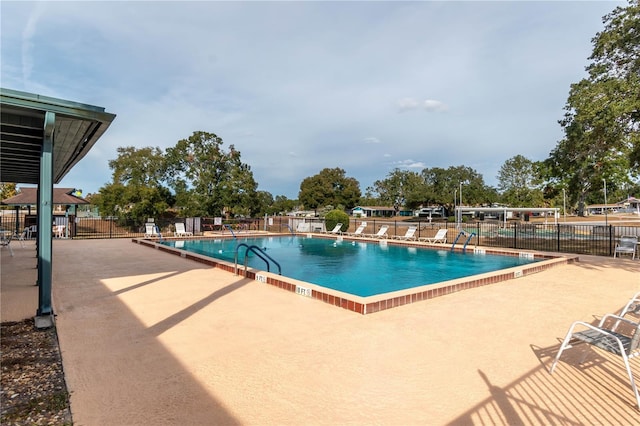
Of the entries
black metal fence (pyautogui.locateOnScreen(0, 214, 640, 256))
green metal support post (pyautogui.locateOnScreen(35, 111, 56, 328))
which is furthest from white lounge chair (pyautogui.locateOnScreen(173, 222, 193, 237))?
green metal support post (pyautogui.locateOnScreen(35, 111, 56, 328))

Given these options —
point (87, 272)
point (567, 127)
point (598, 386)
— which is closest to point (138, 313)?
point (87, 272)

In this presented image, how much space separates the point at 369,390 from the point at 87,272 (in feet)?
25.5

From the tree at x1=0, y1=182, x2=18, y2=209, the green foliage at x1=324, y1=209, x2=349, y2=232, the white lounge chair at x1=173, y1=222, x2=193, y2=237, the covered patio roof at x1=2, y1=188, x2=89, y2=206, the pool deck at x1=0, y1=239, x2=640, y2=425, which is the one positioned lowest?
the pool deck at x1=0, y1=239, x2=640, y2=425

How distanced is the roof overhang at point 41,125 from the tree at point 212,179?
66.6 feet

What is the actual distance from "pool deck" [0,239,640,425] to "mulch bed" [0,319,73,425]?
9cm

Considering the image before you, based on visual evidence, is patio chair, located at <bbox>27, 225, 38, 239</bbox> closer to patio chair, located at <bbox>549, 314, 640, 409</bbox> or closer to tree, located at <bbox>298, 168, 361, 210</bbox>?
patio chair, located at <bbox>549, 314, 640, 409</bbox>

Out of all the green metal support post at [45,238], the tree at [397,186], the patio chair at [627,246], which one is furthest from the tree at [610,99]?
the tree at [397,186]

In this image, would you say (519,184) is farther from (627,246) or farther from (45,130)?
(45,130)

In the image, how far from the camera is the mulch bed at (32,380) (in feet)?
7.38

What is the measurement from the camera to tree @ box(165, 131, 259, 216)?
2728 centimetres

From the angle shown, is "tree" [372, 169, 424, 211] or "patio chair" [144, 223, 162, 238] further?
"tree" [372, 169, 424, 211]

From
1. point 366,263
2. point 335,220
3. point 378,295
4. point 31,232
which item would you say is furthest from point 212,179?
point 378,295

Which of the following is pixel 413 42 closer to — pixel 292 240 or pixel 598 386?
pixel 292 240

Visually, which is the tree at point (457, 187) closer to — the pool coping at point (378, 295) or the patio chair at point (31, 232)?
the pool coping at point (378, 295)
